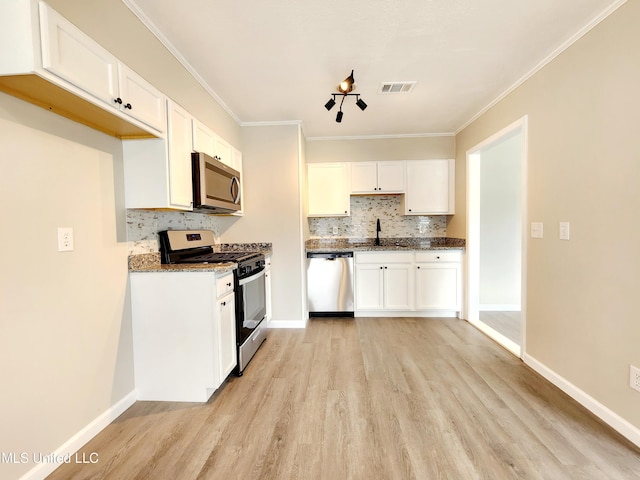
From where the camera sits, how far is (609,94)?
5.36 feet

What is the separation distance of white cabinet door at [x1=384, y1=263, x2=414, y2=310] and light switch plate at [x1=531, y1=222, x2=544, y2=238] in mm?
1542

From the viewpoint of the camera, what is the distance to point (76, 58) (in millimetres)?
1207

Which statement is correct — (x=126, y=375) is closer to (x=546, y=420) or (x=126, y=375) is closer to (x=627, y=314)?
(x=546, y=420)

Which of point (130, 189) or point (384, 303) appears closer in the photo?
point (130, 189)

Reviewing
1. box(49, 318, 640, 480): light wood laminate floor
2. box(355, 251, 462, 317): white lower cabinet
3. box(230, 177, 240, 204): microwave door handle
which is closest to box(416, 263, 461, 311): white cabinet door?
box(355, 251, 462, 317): white lower cabinet

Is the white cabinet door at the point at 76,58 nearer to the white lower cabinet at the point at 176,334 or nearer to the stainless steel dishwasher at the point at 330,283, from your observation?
the white lower cabinet at the point at 176,334

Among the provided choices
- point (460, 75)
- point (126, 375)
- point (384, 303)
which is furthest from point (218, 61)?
point (384, 303)

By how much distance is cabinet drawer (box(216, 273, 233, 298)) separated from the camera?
192 centimetres

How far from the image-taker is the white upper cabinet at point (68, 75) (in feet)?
3.38

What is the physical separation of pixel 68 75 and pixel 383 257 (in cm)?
322

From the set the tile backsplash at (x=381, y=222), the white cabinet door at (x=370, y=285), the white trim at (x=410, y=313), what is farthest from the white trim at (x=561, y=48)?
the white trim at (x=410, y=313)

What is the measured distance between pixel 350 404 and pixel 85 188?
6.84ft

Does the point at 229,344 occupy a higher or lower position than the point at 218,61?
lower

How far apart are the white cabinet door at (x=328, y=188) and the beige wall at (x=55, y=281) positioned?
8.07ft
